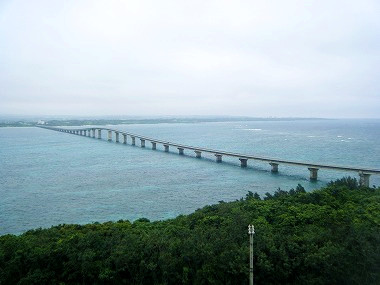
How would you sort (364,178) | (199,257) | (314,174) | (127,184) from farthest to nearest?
(314,174), (127,184), (364,178), (199,257)

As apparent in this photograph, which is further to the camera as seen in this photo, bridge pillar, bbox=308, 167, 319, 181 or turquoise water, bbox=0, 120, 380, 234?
bridge pillar, bbox=308, 167, 319, 181

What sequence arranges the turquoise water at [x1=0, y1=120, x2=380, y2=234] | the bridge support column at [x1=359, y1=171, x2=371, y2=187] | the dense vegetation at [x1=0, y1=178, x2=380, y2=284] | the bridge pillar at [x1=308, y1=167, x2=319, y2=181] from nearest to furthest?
1. the dense vegetation at [x1=0, y1=178, x2=380, y2=284]
2. the turquoise water at [x1=0, y1=120, x2=380, y2=234]
3. the bridge support column at [x1=359, y1=171, x2=371, y2=187]
4. the bridge pillar at [x1=308, y1=167, x2=319, y2=181]

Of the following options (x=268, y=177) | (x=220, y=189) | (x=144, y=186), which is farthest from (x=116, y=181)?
(x=268, y=177)

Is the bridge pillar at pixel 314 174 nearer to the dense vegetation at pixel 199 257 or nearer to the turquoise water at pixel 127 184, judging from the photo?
the turquoise water at pixel 127 184

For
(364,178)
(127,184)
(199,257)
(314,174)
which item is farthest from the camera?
(314,174)

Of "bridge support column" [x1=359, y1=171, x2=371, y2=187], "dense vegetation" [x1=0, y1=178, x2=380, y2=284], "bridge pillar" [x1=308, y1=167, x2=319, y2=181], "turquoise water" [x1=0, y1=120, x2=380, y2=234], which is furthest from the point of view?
"bridge pillar" [x1=308, y1=167, x2=319, y2=181]

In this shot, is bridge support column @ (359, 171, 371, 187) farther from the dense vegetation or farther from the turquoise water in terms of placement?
the dense vegetation

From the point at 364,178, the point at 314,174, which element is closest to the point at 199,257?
the point at 364,178

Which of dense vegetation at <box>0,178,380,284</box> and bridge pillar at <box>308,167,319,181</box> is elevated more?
dense vegetation at <box>0,178,380,284</box>

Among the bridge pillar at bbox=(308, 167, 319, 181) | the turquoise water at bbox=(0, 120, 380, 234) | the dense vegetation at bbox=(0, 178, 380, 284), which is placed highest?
the dense vegetation at bbox=(0, 178, 380, 284)

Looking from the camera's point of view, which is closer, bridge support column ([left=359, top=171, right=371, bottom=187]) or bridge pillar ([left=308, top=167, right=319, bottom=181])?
bridge support column ([left=359, top=171, right=371, bottom=187])

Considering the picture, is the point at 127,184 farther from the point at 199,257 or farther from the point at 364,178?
the point at 199,257

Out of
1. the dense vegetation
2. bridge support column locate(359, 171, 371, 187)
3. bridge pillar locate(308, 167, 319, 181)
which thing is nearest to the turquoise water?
bridge pillar locate(308, 167, 319, 181)

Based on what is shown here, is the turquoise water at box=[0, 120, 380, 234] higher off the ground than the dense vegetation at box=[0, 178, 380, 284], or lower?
lower
